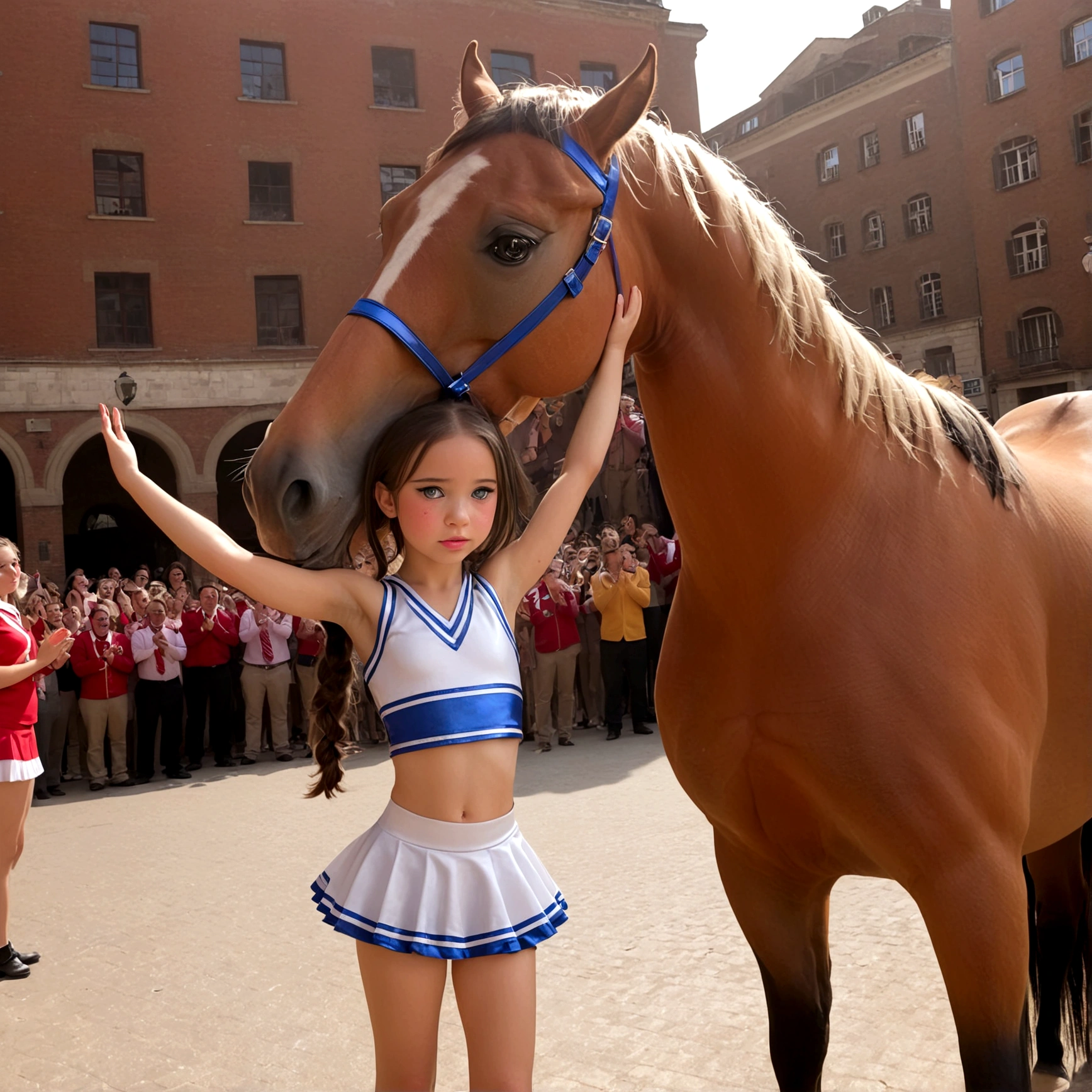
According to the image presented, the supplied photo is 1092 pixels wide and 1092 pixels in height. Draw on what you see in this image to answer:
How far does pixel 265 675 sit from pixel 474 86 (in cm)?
1044

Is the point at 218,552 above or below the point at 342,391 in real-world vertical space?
below

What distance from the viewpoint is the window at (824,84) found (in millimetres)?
38406

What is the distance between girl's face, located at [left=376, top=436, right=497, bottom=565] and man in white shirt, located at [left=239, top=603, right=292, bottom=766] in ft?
33.4

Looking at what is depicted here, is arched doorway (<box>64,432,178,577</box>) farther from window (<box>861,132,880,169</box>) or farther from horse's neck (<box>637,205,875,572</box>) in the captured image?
horse's neck (<box>637,205,875,572</box>)

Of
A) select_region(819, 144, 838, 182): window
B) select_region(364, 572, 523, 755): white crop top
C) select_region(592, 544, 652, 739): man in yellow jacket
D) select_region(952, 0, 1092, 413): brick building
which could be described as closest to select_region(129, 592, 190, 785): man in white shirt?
select_region(592, 544, 652, 739): man in yellow jacket

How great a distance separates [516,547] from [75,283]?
23994 mm

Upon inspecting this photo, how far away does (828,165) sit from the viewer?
1449 inches

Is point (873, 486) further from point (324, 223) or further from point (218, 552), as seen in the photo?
point (324, 223)

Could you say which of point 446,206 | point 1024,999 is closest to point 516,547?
point 446,206

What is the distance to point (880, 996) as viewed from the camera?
12.5ft

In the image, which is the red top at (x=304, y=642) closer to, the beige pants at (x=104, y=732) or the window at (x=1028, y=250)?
the beige pants at (x=104, y=732)

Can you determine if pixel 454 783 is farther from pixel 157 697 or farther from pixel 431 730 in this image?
pixel 157 697

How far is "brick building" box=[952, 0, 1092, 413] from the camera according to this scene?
93.9ft

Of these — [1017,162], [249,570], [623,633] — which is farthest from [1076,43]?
[249,570]
